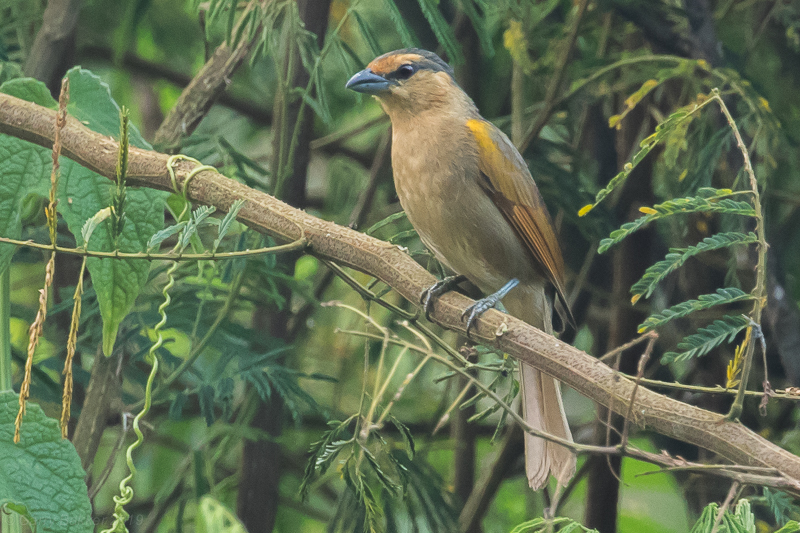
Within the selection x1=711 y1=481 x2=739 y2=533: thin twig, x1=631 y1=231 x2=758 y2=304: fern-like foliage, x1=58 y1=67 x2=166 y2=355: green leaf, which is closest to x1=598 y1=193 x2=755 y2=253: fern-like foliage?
x1=631 y1=231 x2=758 y2=304: fern-like foliage

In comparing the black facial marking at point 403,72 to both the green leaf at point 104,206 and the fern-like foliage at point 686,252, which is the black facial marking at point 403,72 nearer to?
the green leaf at point 104,206

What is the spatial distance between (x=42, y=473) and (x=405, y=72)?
160 centimetres

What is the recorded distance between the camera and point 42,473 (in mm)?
1574

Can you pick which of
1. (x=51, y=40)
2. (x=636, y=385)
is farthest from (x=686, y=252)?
(x=51, y=40)

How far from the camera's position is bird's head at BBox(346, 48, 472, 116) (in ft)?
8.15

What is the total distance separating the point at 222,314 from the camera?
2.19 metres

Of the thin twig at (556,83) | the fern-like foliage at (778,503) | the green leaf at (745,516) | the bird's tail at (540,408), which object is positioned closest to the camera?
the green leaf at (745,516)

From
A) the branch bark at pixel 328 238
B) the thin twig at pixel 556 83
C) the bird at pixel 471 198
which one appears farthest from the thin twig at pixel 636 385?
the thin twig at pixel 556 83

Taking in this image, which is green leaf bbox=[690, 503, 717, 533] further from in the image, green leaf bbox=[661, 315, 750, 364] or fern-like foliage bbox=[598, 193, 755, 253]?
fern-like foliage bbox=[598, 193, 755, 253]

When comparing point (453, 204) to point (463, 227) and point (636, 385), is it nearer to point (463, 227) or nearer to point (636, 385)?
point (463, 227)

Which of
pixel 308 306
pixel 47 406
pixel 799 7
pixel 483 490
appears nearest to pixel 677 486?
pixel 483 490

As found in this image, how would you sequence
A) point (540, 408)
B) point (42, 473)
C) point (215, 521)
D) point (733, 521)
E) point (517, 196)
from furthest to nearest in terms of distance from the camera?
point (517, 196) → point (540, 408) → point (42, 473) → point (733, 521) → point (215, 521)

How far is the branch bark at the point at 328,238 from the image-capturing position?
1.44 m

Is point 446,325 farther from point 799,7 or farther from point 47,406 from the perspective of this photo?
point 799,7
